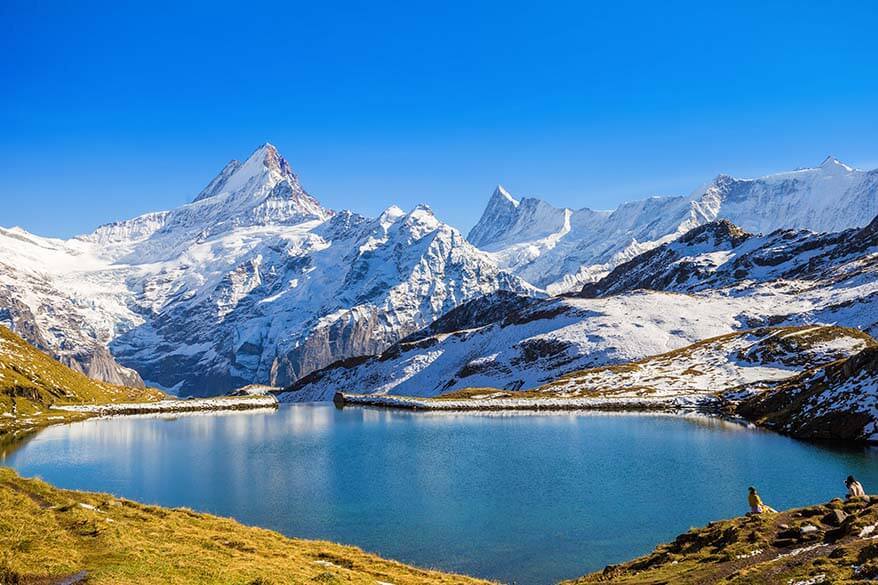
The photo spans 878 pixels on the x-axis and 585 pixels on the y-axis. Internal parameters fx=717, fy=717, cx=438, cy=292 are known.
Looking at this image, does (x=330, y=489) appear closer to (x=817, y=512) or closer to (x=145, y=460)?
(x=145, y=460)

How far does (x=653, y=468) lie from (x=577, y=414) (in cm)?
6473

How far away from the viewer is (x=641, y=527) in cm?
5047

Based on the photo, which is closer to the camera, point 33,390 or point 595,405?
point 33,390

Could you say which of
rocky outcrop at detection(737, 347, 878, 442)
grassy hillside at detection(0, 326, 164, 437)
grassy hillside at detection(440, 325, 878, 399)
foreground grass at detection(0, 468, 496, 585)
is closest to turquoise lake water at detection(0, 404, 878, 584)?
rocky outcrop at detection(737, 347, 878, 442)

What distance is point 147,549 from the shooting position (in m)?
30.9

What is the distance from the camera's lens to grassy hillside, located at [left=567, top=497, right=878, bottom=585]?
26500 mm

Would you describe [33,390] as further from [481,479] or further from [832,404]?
[832,404]

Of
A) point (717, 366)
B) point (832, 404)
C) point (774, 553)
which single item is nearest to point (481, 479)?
point (774, 553)

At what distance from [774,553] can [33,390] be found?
5651 inches

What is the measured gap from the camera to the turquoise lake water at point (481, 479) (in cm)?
4911

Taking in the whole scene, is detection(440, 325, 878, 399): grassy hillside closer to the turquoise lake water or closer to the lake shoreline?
the lake shoreline

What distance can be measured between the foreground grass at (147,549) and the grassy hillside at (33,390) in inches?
3499

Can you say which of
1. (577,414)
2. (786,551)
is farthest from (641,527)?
(577,414)

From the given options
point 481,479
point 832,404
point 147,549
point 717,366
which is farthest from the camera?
point 717,366
